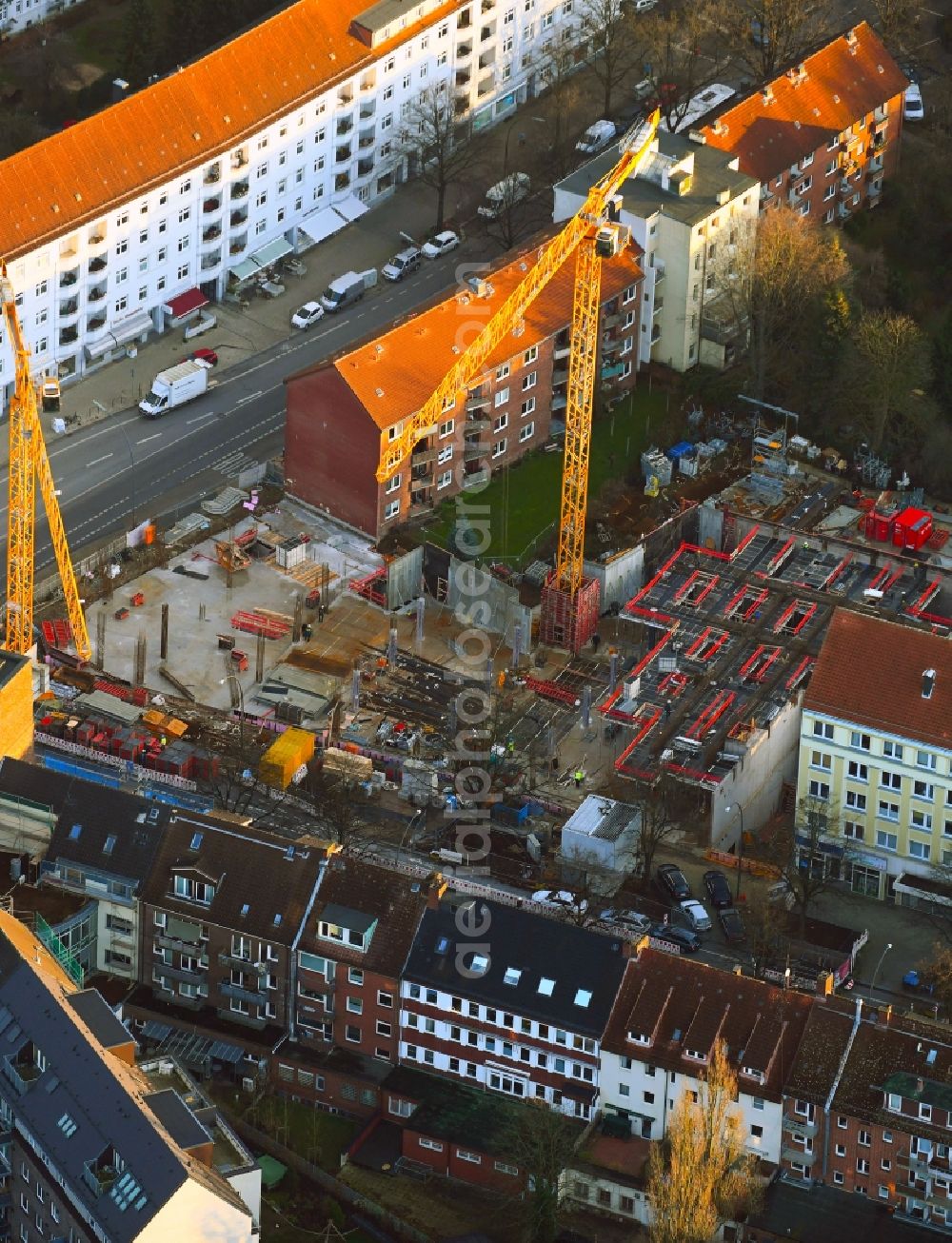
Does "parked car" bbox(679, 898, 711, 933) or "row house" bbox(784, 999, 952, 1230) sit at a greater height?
"row house" bbox(784, 999, 952, 1230)

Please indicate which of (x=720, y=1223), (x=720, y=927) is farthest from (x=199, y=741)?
(x=720, y=1223)

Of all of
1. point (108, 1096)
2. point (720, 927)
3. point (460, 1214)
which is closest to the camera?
point (108, 1096)

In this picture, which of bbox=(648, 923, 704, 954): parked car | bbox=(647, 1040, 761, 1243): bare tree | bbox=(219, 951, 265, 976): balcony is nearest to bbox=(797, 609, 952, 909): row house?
bbox=(648, 923, 704, 954): parked car

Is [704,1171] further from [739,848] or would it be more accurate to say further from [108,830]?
[108,830]

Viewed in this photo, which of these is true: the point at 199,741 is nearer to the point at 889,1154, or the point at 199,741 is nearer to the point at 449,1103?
the point at 449,1103

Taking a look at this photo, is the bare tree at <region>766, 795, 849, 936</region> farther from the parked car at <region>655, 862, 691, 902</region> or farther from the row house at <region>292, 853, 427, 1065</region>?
the row house at <region>292, 853, 427, 1065</region>

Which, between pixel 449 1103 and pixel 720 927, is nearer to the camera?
pixel 449 1103

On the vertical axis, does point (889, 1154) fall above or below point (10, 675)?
below
